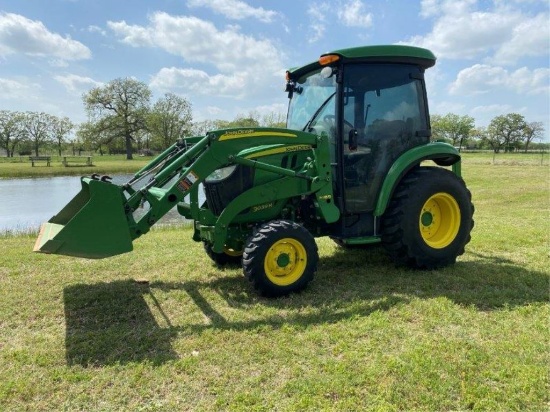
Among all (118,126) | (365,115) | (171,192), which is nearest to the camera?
(171,192)

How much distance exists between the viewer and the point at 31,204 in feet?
57.4

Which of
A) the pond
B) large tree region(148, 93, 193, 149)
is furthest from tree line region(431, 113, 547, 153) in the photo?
the pond

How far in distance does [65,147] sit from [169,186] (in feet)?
272

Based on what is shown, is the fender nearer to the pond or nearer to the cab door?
the cab door

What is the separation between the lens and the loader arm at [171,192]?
3.96 m

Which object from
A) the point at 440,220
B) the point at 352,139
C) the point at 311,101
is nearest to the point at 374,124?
the point at 352,139

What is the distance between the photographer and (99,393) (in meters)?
2.85

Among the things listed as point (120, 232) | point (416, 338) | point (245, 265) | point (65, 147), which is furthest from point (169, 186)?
point (65, 147)

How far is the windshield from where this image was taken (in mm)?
5145

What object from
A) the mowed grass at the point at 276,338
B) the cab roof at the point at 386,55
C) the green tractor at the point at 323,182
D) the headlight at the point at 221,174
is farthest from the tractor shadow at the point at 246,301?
the cab roof at the point at 386,55

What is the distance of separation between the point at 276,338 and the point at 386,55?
11.4 ft

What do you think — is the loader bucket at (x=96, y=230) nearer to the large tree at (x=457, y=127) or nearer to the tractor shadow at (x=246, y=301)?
the tractor shadow at (x=246, y=301)

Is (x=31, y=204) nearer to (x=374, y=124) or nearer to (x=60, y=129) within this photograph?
(x=374, y=124)

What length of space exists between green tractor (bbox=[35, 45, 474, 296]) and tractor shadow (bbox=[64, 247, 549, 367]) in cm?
29
